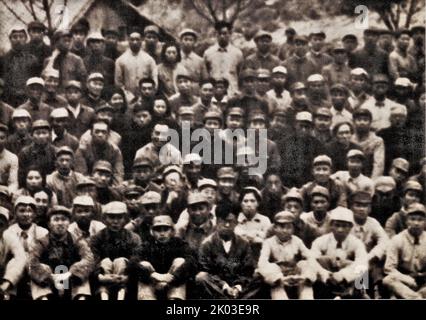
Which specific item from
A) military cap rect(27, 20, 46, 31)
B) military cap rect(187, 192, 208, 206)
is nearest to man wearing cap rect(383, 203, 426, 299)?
military cap rect(187, 192, 208, 206)

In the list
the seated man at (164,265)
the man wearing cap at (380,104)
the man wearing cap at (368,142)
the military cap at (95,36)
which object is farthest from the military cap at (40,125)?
the man wearing cap at (380,104)

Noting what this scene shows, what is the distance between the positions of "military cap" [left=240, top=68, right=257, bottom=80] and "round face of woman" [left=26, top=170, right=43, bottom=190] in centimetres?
252

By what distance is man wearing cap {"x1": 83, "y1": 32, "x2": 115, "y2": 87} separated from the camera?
852 cm

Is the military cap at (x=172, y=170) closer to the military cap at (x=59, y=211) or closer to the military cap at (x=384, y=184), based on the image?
the military cap at (x=59, y=211)

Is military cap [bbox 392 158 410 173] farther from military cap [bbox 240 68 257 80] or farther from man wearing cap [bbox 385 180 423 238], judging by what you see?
military cap [bbox 240 68 257 80]

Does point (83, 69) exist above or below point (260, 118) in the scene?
above

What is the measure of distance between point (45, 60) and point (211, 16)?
196 centimetres

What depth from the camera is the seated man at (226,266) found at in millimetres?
8172

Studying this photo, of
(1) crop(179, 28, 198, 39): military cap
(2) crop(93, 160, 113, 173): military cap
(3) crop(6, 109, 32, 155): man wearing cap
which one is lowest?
(2) crop(93, 160, 113, 173): military cap

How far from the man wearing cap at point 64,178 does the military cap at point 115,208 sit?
392mm
